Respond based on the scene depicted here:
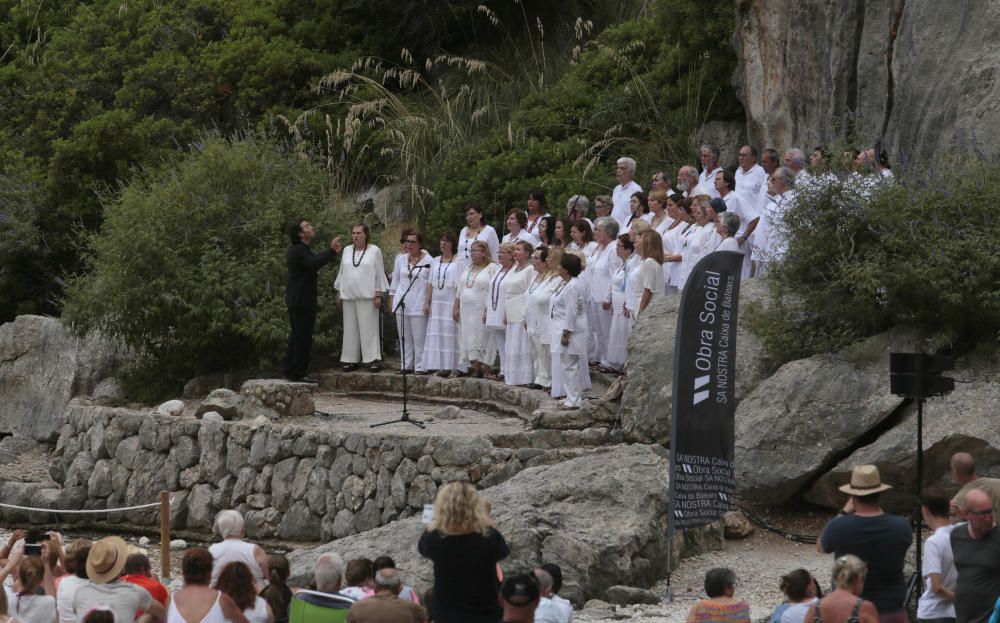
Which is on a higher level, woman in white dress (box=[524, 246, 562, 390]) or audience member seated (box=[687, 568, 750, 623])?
woman in white dress (box=[524, 246, 562, 390])

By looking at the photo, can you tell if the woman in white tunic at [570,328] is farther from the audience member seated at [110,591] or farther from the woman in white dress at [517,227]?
the audience member seated at [110,591]

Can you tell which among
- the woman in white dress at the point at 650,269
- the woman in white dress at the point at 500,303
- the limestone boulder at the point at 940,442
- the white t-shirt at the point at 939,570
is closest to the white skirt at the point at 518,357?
the woman in white dress at the point at 500,303

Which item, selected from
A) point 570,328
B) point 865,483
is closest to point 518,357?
point 570,328

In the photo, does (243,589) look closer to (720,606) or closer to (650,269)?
(720,606)

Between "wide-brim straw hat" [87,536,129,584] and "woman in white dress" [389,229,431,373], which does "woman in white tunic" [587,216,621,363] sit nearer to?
"woman in white dress" [389,229,431,373]

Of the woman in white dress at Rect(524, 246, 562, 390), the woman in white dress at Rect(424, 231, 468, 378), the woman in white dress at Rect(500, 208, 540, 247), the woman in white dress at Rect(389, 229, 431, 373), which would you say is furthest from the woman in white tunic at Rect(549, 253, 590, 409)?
the woman in white dress at Rect(389, 229, 431, 373)

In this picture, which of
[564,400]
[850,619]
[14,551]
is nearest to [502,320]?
[564,400]

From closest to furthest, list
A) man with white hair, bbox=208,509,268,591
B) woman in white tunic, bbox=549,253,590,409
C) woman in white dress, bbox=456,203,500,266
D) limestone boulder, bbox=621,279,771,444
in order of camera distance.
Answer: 1. man with white hair, bbox=208,509,268,591
2. limestone boulder, bbox=621,279,771,444
3. woman in white tunic, bbox=549,253,590,409
4. woman in white dress, bbox=456,203,500,266

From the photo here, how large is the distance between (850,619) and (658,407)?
821 centimetres

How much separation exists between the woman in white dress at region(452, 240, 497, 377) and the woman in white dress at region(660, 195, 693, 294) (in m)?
2.43

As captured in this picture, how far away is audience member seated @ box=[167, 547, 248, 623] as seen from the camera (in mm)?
7652

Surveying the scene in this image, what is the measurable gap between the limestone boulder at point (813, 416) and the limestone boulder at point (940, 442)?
0.73 feet

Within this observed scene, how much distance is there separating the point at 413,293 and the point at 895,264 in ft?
25.1

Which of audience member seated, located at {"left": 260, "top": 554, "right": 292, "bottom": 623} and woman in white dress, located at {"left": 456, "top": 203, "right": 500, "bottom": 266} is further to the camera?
woman in white dress, located at {"left": 456, "top": 203, "right": 500, "bottom": 266}
